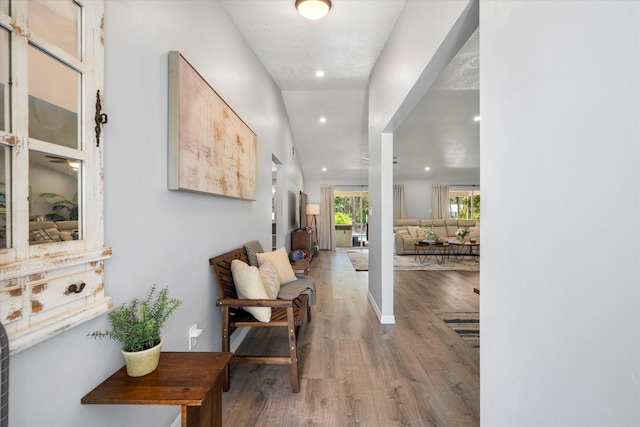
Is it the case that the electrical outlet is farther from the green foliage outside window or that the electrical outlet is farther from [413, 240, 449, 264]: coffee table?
the green foliage outside window

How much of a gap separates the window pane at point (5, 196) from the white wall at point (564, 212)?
148 cm

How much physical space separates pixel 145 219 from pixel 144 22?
36.4 inches

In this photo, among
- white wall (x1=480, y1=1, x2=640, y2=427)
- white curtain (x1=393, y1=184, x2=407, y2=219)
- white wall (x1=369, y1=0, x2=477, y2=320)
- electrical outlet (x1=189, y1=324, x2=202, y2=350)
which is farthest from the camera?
white curtain (x1=393, y1=184, x2=407, y2=219)

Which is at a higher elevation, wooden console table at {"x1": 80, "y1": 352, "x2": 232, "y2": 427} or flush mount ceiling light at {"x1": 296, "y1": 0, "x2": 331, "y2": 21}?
flush mount ceiling light at {"x1": 296, "y1": 0, "x2": 331, "y2": 21}

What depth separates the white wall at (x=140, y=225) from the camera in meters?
0.93

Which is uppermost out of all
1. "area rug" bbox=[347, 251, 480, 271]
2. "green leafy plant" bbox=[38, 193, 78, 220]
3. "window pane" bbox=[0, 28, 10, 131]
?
"window pane" bbox=[0, 28, 10, 131]

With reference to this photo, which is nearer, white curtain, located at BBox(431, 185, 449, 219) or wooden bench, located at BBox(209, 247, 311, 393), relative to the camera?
wooden bench, located at BBox(209, 247, 311, 393)

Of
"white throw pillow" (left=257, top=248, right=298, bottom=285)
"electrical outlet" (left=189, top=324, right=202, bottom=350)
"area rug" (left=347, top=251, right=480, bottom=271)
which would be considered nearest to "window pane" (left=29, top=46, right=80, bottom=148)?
"electrical outlet" (left=189, top=324, right=202, bottom=350)

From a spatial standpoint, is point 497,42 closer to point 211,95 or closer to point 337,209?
point 211,95

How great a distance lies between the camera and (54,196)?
2.97ft

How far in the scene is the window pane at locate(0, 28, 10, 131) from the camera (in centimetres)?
74

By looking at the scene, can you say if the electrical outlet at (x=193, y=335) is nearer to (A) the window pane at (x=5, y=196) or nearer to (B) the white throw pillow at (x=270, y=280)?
(B) the white throw pillow at (x=270, y=280)

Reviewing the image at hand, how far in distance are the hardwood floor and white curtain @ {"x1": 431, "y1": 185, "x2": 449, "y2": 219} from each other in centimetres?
748

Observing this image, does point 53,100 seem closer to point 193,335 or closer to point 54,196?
point 54,196
